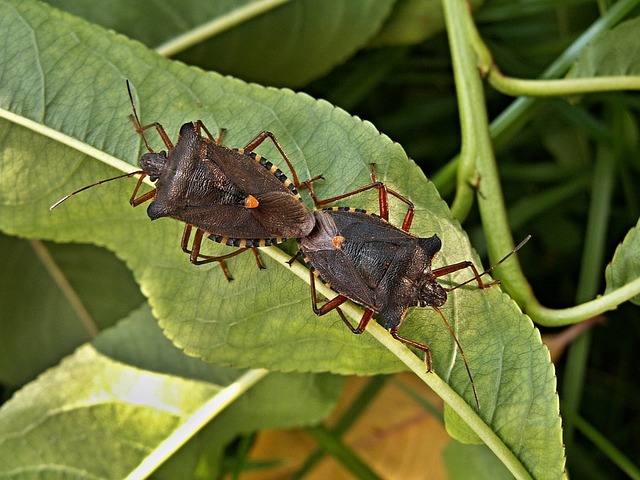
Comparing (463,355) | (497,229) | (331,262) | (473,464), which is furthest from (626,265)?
(331,262)

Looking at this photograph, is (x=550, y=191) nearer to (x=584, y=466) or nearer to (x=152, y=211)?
(x=584, y=466)

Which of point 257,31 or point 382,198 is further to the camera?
point 257,31

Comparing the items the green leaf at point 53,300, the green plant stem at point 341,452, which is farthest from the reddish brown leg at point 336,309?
the green leaf at point 53,300

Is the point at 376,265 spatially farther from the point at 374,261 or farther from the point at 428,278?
the point at 428,278

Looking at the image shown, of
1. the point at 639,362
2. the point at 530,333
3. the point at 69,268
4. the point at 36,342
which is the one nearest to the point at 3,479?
the point at 36,342

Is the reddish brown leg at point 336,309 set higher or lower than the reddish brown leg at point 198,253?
lower

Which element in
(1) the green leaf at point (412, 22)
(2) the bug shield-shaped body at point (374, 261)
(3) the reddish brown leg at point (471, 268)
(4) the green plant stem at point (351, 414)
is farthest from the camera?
(4) the green plant stem at point (351, 414)

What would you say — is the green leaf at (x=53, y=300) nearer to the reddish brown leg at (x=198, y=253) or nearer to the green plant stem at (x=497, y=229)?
the reddish brown leg at (x=198, y=253)
